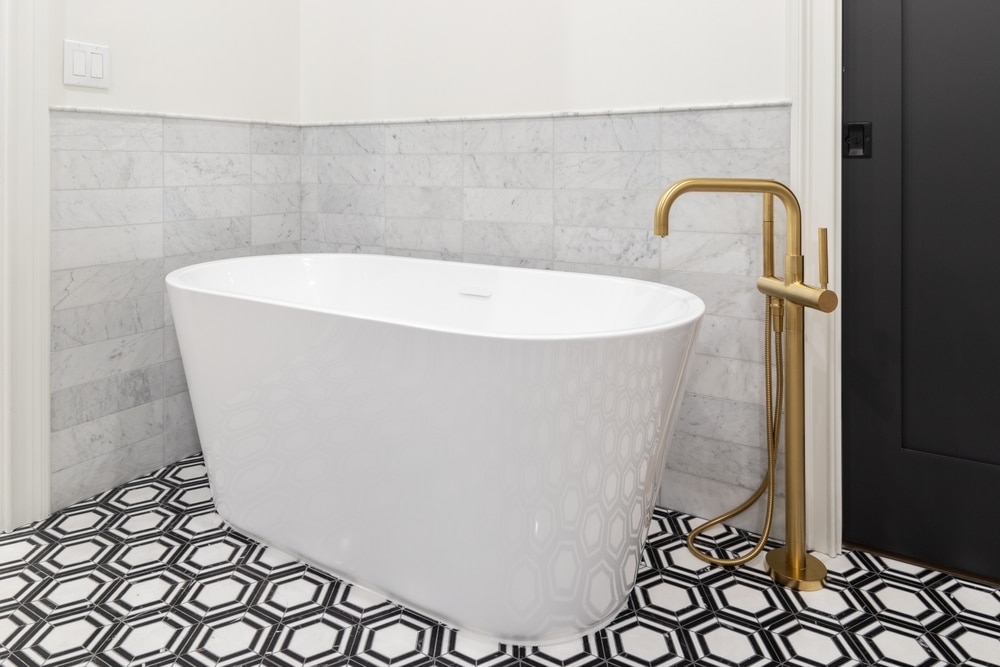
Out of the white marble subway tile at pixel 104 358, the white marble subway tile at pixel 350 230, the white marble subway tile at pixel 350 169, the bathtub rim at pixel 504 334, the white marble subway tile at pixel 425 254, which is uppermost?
the white marble subway tile at pixel 350 169

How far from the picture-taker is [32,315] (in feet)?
6.31

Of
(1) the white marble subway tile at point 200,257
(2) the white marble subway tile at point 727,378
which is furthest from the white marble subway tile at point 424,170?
(2) the white marble subway tile at point 727,378

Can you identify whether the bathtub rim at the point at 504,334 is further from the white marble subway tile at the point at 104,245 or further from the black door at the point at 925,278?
the black door at the point at 925,278

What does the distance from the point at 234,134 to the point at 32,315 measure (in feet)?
2.92

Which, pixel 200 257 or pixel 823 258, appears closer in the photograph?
pixel 823 258

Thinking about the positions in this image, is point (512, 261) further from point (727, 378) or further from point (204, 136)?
point (204, 136)

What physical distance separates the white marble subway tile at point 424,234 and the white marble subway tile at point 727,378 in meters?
0.87

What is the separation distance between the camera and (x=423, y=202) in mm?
2461

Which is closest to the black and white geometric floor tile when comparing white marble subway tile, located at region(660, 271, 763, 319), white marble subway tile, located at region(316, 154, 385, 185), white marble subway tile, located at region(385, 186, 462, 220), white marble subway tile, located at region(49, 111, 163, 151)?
white marble subway tile, located at region(660, 271, 763, 319)

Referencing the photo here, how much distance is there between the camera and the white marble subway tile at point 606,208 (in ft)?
6.63

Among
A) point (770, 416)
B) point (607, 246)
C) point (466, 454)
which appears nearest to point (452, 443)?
point (466, 454)

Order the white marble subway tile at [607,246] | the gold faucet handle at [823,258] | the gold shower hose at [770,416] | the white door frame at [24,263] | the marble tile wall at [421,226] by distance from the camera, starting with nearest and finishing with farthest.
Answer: the gold faucet handle at [823,258]
the gold shower hose at [770,416]
the white door frame at [24,263]
the marble tile wall at [421,226]
the white marble subway tile at [607,246]

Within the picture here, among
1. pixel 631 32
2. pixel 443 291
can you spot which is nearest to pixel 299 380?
pixel 443 291

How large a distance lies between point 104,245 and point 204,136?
496mm
